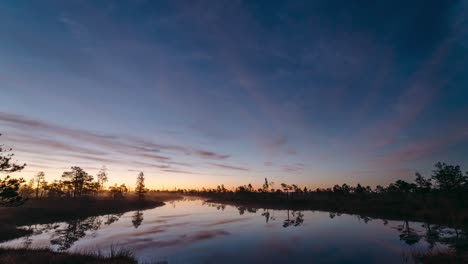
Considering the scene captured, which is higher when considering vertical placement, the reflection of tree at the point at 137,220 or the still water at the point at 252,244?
the still water at the point at 252,244

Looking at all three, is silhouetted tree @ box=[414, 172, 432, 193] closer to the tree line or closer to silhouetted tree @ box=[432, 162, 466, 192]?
silhouetted tree @ box=[432, 162, 466, 192]

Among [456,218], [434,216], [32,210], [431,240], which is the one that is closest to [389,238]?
[431,240]

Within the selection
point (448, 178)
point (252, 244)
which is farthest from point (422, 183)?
point (252, 244)

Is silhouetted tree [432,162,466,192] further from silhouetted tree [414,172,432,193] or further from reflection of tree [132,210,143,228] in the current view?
reflection of tree [132,210,143,228]

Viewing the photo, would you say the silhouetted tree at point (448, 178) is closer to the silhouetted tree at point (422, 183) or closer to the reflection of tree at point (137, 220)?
the silhouetted tree at point (422, 183)

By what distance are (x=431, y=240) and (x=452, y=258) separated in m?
17.2

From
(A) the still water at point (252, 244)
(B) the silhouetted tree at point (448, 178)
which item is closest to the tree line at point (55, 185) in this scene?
(A) the still water at point (252, 244)

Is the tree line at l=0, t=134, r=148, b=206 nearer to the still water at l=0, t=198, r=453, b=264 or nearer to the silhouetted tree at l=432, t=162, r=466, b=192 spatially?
the still water at l=0, t=198, r=453, b=264

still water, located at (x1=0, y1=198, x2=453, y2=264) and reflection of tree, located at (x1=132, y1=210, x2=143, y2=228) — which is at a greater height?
still water, located at (x1=0, y1=198, x2=453, y2=264)

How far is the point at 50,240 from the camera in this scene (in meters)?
38.6

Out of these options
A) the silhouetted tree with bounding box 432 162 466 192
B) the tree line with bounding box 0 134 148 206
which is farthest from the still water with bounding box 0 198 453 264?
the silhouetted tree with bounding box 432 162 466 192

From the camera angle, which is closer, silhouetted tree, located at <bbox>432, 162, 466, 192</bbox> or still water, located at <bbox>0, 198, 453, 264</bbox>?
still water, located at <bbox>0, 198, 453, 264</bbox>

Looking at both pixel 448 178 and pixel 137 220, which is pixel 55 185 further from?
pixel 448 178

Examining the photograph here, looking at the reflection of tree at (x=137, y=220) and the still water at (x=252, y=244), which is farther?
the reflection of tree at (x=137, y=220)
